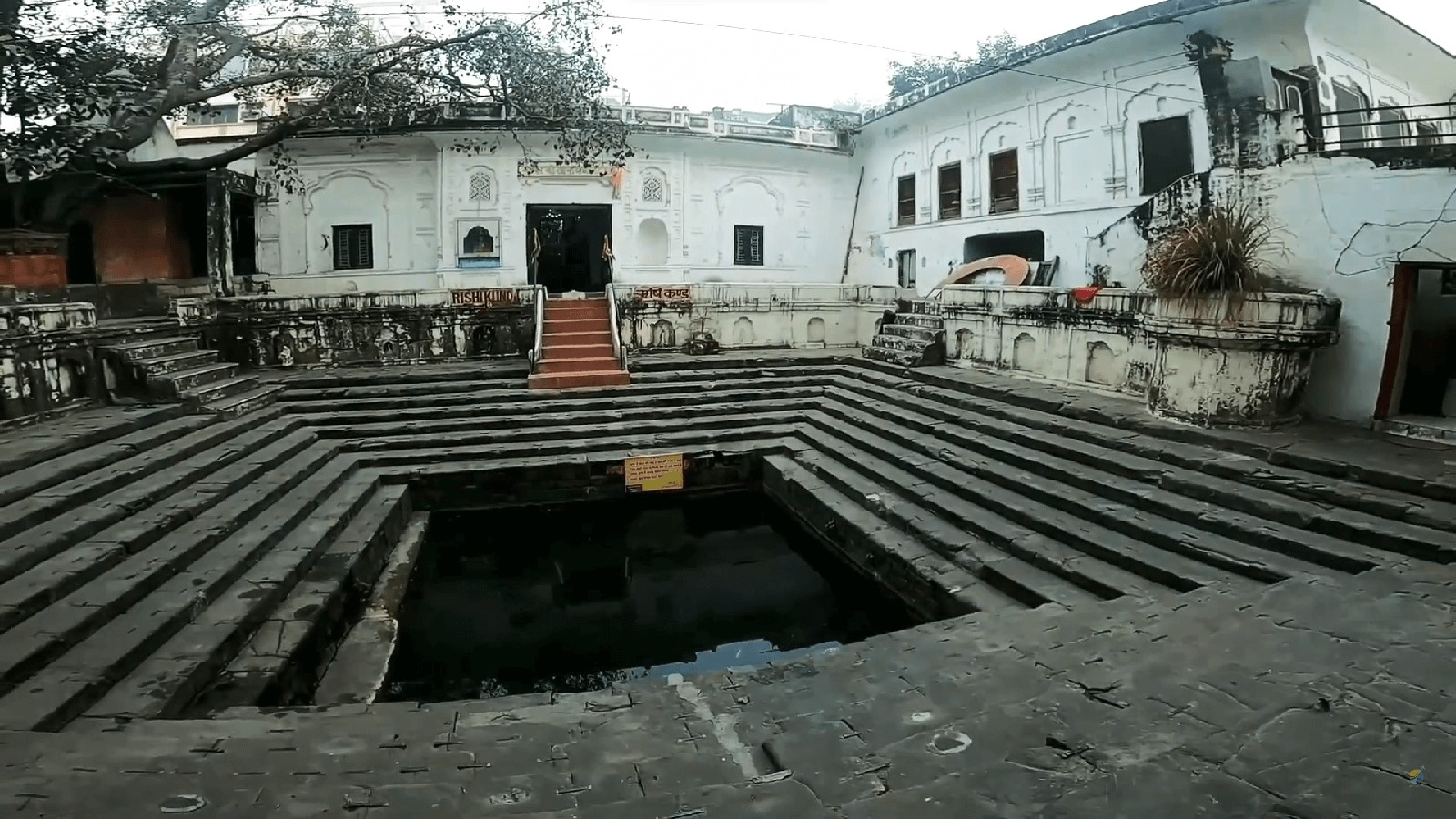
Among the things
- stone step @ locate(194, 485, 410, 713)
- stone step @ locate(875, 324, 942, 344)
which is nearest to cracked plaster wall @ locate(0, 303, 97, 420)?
stone step @ locate(194, 485, 410, 713)

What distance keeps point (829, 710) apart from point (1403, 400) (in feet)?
24.7

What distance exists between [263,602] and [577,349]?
24.8ft

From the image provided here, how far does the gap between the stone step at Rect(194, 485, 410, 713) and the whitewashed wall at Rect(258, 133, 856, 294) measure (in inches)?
405

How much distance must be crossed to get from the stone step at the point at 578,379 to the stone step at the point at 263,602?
130 inches

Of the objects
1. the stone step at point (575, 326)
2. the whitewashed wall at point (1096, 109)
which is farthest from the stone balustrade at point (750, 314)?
the whitewashed wall at point (1096, 109)

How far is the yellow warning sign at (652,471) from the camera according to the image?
10.0 metres

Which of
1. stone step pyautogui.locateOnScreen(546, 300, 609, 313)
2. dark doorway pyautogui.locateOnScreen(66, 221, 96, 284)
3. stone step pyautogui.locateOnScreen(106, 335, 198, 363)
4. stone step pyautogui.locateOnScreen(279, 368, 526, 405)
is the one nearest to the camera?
stone step pyautogui.locateOnScreen(106, 335, 198, 363)

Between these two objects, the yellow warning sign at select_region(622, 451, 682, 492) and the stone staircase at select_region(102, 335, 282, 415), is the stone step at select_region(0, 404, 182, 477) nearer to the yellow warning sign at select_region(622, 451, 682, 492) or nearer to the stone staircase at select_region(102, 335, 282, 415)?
the stone staircase at select_region(102, 335, 282, 415)

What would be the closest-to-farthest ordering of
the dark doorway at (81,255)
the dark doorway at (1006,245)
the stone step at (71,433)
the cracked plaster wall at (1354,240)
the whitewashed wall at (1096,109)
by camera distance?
the stone step at (71,433), the cracked plaster wall at (1354,240), the whitewashed wall at (1096,109), the dark doorway at (81,255), the dark doorway at (1006,245)

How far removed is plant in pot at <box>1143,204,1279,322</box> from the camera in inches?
282

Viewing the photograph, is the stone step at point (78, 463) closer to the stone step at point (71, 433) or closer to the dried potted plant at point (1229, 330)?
the stone step at point (71, 433)

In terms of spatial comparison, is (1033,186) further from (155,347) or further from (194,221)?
(194,221)

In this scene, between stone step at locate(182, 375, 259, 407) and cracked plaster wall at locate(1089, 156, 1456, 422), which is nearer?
cracked plaster wall at locate(1089, 156, 1456, 422)

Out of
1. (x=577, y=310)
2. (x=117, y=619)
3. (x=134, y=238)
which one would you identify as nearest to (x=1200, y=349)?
(x=117, y=619)
